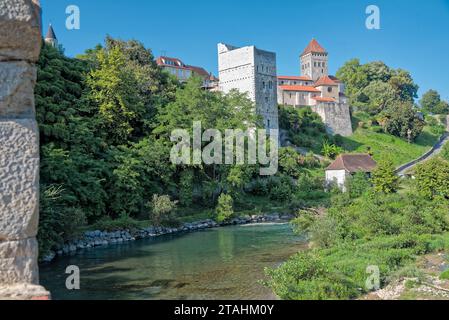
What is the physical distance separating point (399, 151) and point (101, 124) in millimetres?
44437

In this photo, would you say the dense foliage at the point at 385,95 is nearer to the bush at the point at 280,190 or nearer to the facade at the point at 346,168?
the facade at the point at 346,168

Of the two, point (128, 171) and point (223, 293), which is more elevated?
point (128, 171)

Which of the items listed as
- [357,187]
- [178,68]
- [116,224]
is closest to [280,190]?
[357,187]

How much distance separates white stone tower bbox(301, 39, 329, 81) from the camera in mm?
89125

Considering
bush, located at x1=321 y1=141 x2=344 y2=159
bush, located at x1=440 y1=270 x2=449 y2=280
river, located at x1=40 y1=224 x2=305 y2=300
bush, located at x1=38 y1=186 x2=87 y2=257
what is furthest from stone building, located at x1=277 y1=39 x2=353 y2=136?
bush, located at x1=440 y1=270 x2=449 y2=280

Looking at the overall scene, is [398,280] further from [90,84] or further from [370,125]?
[370,125]

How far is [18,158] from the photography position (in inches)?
132

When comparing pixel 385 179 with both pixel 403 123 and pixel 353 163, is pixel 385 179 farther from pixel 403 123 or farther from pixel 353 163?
pixel 403 123

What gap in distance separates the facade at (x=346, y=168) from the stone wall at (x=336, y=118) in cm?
1930

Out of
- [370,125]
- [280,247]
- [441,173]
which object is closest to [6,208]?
[280,247]

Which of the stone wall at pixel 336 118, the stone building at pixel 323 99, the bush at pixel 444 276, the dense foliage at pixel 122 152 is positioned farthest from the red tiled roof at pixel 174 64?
the bush at pixel 444 276

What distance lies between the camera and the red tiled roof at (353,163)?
4425 cm

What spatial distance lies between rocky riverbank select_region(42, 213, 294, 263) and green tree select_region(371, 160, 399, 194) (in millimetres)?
7500

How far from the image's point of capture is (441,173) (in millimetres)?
27609
